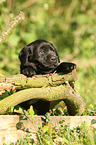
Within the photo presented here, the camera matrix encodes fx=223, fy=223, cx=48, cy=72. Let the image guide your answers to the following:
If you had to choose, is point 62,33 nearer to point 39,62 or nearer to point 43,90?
point 39,62

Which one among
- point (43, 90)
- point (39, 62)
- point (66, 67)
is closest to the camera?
point (43, 90)

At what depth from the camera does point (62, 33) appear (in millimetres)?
8133

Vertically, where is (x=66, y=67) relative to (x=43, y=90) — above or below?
above

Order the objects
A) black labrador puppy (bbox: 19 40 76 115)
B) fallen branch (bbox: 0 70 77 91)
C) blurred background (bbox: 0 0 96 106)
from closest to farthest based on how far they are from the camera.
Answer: fallen branch (bbox: 0 70 77 91) < black labrador puppy (bbox: 19 40 76 115) < blurred background (bbox: 0 0 96 106)

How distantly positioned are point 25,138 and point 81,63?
4571mm

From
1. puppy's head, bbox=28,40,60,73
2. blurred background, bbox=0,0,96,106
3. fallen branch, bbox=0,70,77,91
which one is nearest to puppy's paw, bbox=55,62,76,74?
fallen branch, bbox=0,70,77,91

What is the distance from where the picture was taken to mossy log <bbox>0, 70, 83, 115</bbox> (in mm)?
2299

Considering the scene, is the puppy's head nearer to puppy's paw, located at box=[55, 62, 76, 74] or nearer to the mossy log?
puppy's paw, located at box=[55, 62, 76, 74]

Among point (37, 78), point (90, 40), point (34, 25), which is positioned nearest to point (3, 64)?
point (34, 25)

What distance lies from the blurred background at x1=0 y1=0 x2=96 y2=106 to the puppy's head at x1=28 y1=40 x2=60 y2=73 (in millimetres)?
2779

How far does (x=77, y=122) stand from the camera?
2.66 m

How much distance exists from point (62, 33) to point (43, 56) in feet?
17.5

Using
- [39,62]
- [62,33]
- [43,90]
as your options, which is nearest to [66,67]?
[43,90]

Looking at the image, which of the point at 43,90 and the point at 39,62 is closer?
the point at 43,90
